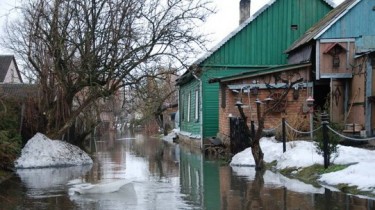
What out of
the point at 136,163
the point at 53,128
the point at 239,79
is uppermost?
the point at 239,79

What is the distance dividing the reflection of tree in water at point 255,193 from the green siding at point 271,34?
1405 cm

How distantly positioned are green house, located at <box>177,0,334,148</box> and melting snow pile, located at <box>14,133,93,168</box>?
32.0 feet

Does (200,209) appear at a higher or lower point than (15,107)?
lower

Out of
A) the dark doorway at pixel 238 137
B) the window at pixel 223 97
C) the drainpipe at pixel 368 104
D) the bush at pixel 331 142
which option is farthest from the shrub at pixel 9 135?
the drainpipe at pixel 368 104

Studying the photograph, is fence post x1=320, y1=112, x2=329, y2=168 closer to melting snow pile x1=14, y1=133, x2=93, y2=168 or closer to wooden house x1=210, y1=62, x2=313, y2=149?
wooden house x1=210, y1=62, x2=313, y2=149

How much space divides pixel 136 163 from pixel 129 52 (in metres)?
4.17

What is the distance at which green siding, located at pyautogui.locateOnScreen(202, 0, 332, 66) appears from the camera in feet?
87.9

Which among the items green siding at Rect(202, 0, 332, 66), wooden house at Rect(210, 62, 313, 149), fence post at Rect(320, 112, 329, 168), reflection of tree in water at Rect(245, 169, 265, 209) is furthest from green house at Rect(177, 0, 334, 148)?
fence post at Rect(320, 112, 329, 168)

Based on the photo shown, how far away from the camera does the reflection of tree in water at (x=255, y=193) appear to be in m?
9.29

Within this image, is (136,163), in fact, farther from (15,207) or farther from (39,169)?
(15,207)

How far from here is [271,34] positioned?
27.0m

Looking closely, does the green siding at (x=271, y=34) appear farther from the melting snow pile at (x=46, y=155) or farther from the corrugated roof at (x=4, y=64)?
the corrugated roof at (x=4, y=64)

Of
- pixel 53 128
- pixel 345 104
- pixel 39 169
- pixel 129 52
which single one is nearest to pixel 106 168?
pixel 39 169

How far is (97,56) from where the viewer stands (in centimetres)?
1892
